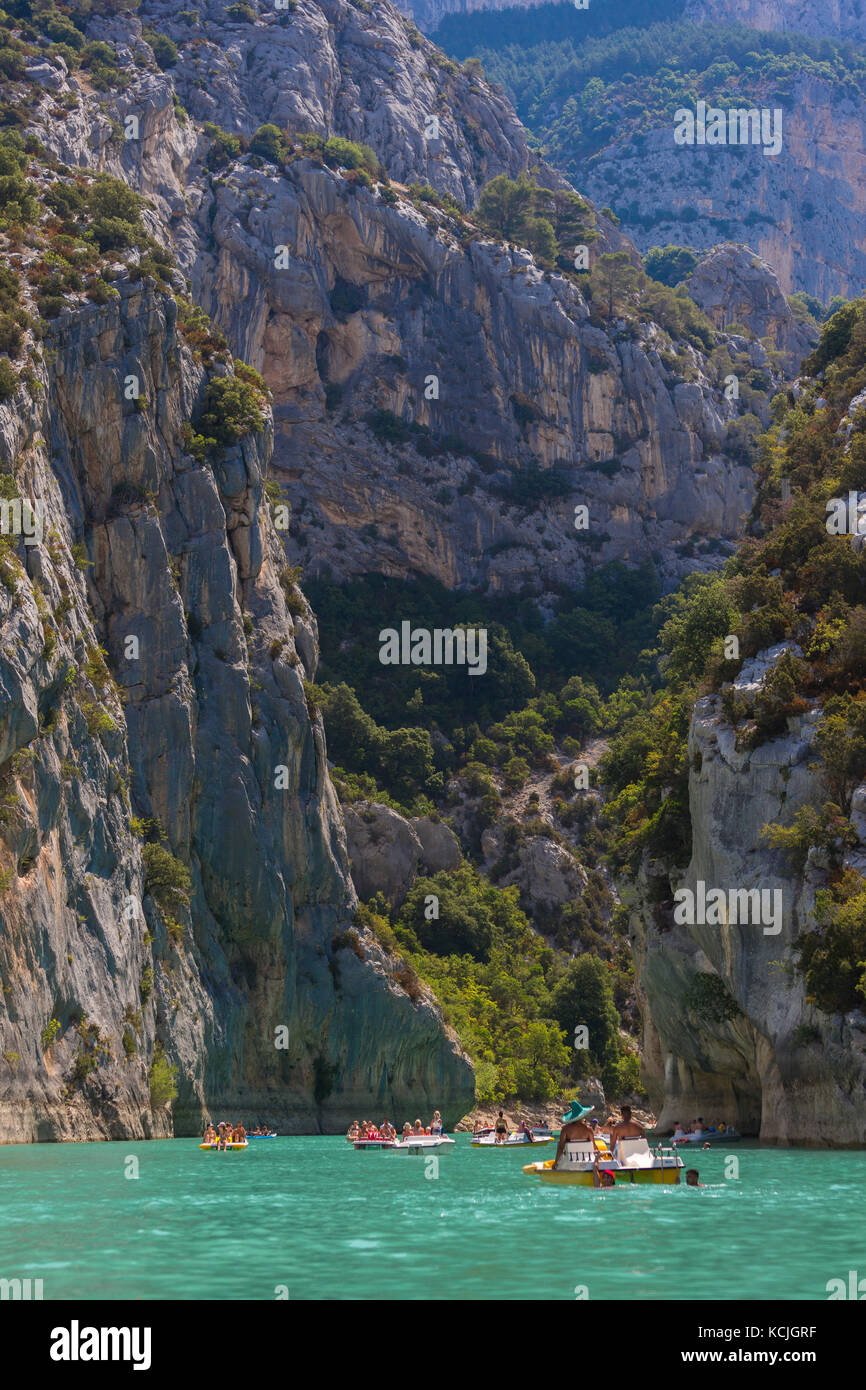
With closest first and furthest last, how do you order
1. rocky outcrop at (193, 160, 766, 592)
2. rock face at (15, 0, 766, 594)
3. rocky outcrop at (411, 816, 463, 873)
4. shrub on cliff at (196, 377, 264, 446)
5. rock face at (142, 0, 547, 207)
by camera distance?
shrub on cliff at (196, 377, 264, 446) < rocky outcrop at (411, 816, 463, 873) < rock face at (15, 0, 766, 594) < rocky outcrop at (193, 160, 766, 592) < rock face at (142, 0, 547, 207)

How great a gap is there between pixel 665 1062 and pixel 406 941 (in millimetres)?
41587

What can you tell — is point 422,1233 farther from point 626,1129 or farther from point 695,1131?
point 695,1131

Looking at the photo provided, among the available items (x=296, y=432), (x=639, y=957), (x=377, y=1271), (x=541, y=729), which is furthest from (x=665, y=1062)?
(x=296, y=432)

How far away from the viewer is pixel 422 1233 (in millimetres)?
24234

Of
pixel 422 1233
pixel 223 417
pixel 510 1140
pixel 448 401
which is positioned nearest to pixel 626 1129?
pixel 422 1233

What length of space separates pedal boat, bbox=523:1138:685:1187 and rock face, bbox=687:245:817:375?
150522 millimetres

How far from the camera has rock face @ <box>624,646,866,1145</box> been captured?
1745 inches

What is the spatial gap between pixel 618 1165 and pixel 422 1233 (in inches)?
412

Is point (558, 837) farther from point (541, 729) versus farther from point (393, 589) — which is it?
point (393, 589)

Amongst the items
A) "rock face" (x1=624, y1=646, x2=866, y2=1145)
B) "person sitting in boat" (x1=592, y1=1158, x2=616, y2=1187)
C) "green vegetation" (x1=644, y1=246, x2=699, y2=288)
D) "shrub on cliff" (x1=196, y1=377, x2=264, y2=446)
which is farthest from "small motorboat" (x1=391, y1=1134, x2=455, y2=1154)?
"green vegetation" (x1=644, y1=246, x2=699, y2=288)

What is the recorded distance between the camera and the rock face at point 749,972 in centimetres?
4431

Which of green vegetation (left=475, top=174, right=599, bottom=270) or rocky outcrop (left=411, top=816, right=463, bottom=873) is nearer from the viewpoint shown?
rocky outcrop (left=411, top=816, right=463, bottom=873)

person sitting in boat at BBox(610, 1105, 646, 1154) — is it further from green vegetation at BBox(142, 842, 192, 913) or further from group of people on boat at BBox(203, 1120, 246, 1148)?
green vegetation at BBox(142, 842, 192, 913)

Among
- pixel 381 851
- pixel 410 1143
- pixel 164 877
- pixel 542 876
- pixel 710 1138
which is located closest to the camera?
pixel 710 1138
